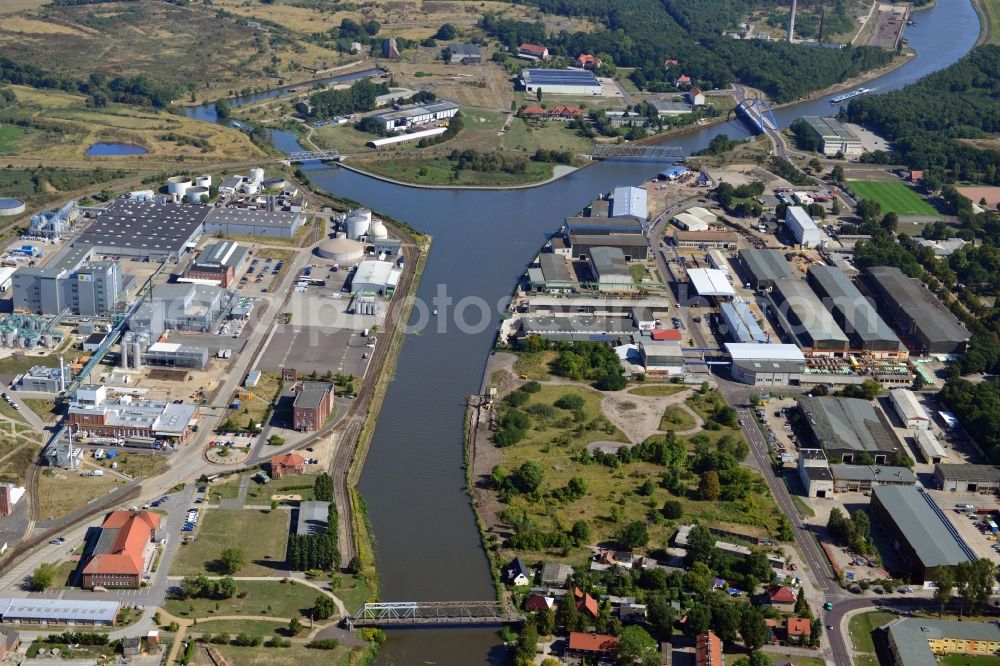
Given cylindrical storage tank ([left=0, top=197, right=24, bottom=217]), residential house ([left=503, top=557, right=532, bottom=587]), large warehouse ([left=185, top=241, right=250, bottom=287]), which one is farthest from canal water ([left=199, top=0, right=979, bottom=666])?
cylindrical storage tank ([left=0, top=197, right=24, bottom=217])

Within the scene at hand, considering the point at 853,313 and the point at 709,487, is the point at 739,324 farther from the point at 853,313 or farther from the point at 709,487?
the point at 709,487

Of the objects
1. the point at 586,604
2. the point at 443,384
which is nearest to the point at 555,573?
the point at 586,604

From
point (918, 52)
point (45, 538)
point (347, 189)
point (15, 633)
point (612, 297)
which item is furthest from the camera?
point (918, 52)

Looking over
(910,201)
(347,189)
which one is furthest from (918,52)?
(347,189)

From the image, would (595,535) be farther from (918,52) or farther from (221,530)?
(918,52)

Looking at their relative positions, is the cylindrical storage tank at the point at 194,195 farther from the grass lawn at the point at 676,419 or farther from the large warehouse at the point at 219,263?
the grass lawn at the point at 676,419

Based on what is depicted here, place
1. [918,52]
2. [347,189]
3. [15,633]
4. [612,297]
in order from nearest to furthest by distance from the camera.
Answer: [15,633] < [612,297] < [347,189] < [918,52]

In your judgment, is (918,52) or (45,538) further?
(918,52)

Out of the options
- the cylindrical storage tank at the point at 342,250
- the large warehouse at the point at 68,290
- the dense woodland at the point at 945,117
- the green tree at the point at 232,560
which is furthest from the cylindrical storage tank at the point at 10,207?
the dense woodland at the point at 945,117
